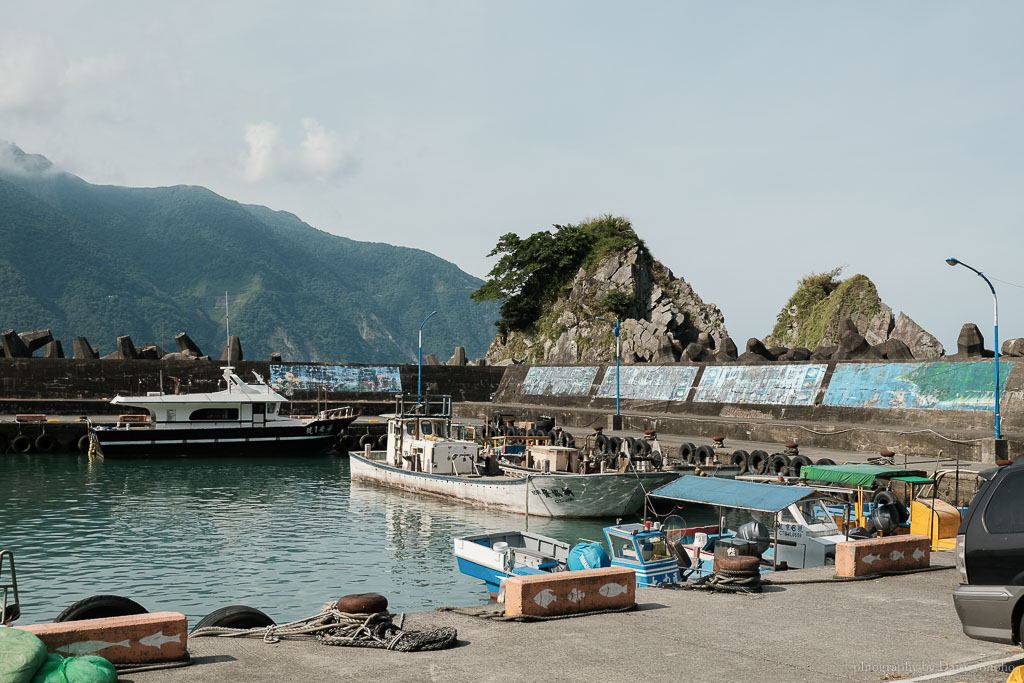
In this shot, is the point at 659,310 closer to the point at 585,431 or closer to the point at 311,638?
the point at 585,431

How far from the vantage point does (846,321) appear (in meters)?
46.4

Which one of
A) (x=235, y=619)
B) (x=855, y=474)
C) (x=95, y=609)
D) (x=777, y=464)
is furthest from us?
(x=777, y=464)

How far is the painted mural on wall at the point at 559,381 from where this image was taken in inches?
2462

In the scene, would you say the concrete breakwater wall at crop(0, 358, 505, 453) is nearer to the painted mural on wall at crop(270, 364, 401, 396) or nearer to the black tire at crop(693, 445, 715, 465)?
the painted mural on wall at crop(270, 364, 401, 396)

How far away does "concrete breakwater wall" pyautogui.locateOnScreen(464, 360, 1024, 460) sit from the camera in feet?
113

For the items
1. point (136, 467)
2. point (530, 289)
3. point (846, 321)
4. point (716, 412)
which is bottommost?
point (136, 467)

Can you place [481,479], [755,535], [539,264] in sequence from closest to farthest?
[755,535] < [481,479] < [539,264]

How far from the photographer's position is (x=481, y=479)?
32.1m

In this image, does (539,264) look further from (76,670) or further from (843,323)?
(76,670)

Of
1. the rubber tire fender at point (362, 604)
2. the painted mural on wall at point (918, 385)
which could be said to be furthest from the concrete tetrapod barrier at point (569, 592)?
the painted mural on wall at point (918, 385)

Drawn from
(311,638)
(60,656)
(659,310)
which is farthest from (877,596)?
(659,310)

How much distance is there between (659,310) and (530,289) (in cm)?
1709

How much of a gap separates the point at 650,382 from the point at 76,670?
49843 mm

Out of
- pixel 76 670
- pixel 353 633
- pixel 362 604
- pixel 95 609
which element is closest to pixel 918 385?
pixel 362 604
